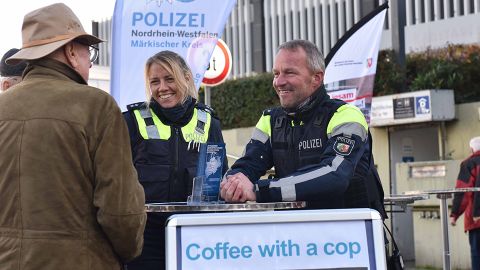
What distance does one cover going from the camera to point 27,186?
355 centimetres

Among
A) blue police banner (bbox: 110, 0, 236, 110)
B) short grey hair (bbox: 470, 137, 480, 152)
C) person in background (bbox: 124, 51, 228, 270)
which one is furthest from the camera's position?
short grey hair (bbox: 470, 137, 480, 152)

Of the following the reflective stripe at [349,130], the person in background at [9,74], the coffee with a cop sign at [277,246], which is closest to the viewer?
the coffee with a cop sign at [277,246]

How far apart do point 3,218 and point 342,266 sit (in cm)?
148

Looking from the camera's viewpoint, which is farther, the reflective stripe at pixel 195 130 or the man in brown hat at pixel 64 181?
the reflective stripe at pixel 195 130

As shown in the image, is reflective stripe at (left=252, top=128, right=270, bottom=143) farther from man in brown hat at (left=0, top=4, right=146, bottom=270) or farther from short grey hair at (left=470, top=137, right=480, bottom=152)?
short grey hair at (left=470, top=137, right=480, bottom=152)

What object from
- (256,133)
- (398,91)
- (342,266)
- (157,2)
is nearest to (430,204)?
(398,91)

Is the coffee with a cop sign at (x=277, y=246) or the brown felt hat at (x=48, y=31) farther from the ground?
the brown felt hat at (x=48, y=31)

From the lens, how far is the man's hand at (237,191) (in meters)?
4.41

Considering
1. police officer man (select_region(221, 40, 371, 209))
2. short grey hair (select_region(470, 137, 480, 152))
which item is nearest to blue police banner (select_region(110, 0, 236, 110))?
police officer man (select_region(221, 40, 371, 209))

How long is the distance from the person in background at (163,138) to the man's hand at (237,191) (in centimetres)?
58

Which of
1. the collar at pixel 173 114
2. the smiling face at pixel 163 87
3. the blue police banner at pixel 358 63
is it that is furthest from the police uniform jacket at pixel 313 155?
the blue police banner at pixel 358 63

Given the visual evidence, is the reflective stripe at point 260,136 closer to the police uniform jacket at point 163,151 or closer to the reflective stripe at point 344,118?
the police uniform jacket at point 163,151

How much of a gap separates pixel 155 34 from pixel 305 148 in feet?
9.85

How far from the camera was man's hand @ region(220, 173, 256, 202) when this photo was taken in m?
4.41
